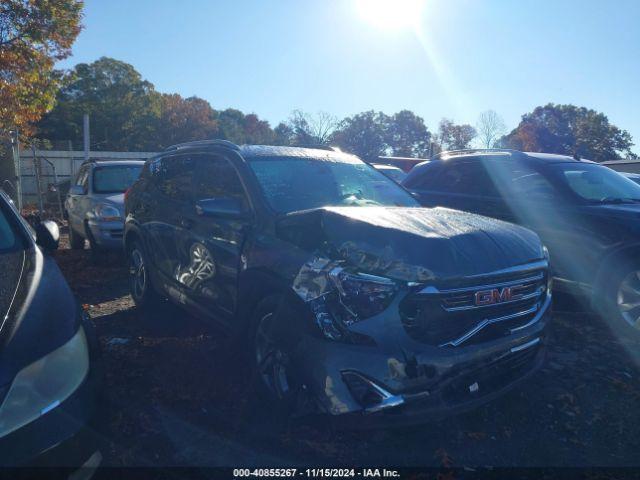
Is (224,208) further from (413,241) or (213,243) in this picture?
(413,241)

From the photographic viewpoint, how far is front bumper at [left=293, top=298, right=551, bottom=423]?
258 centimetres

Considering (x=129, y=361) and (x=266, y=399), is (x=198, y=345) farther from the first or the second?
(x=266, y=399)

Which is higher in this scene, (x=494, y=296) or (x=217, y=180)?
(x=217, y=180)

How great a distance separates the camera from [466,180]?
6547 millimetres

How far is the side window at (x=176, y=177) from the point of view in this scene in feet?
15.8

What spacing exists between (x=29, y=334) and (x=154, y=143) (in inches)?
1877

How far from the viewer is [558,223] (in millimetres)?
5293

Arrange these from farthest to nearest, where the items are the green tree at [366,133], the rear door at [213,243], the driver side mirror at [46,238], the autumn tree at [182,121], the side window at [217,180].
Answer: the green tree at [366,133]
the autumn tree at [182,121]
the side window at [217,180]
the rear door at [213,243]
the driver side mirror at [46,238]

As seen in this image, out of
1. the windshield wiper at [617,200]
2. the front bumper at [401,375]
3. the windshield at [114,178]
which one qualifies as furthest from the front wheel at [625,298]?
the windshield at [114,178]

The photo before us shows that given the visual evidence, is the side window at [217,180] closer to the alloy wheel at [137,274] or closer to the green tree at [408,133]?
the alloy wheel at [137,274]

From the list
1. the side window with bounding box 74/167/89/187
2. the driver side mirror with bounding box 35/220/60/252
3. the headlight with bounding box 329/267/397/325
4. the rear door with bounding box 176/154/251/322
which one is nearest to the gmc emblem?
the headlight with bounding box 329/267/397/325

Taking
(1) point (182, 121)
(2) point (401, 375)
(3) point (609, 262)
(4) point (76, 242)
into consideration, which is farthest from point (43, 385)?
(1) point (182, 121)

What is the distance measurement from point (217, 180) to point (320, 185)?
92cm

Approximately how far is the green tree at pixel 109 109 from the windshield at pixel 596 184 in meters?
43.8
